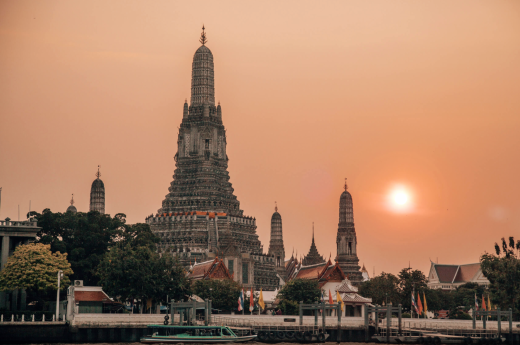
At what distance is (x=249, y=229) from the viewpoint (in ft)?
535

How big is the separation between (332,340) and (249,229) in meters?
66.6

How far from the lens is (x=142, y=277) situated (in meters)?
105

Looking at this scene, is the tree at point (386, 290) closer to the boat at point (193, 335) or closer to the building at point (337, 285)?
the building at point (337, 285)

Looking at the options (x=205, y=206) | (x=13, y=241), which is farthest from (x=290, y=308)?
(x=205, y=206)

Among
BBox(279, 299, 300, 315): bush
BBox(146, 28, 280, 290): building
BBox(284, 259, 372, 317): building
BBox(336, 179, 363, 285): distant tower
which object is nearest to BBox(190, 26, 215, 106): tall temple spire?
BBox(146, 28, 280, 290): building

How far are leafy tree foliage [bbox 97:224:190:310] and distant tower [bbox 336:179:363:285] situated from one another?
255 ft

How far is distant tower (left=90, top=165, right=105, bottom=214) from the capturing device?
577ft

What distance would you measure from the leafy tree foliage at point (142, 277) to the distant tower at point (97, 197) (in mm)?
66735

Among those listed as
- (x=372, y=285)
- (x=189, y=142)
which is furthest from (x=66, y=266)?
(x=189, y=142)

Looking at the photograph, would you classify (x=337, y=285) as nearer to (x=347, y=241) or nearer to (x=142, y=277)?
(x=142, y=277)

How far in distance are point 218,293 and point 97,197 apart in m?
60.9

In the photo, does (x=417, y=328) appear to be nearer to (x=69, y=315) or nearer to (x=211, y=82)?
(x=69, y=315)

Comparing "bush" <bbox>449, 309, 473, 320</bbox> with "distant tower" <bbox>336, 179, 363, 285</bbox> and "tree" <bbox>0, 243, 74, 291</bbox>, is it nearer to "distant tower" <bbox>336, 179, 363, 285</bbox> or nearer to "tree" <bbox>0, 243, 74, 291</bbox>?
"distant tower" <bbox>336, 179, 363, 285</bbox>

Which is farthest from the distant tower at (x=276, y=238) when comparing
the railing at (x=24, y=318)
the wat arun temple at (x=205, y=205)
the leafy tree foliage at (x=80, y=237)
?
the railing at (x=24, y=318)
